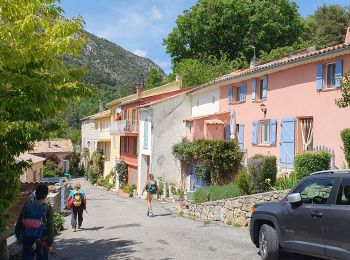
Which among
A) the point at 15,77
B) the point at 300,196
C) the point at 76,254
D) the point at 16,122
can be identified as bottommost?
the point at 76,254

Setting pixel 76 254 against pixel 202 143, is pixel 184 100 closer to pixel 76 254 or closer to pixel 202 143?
A: pixel 202 143

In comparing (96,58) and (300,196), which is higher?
(96,58)

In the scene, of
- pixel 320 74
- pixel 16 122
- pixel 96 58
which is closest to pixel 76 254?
pixel 16 122

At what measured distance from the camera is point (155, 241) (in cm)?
1250

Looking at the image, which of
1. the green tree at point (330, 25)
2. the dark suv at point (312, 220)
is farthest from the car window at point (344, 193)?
the green tree at point (330, 25)

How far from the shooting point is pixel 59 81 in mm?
7613

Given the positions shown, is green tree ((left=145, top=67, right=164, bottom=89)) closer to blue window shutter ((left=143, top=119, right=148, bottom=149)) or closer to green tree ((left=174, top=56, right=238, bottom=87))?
green tree ((left=174, top=56, right=238, bottom=87))

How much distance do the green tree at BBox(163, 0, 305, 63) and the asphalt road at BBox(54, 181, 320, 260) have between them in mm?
35415

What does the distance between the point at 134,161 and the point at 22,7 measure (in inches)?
1236

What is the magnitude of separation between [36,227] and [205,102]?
23361mm

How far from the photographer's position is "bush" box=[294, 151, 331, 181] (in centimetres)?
1533

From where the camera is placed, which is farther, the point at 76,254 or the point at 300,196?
the point at 76,254

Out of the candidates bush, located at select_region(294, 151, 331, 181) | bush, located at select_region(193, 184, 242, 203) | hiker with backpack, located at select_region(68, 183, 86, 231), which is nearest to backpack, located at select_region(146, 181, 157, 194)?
bush, located at select_region(193, 184, 242, 203)

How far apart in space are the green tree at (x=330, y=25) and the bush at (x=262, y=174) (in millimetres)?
31653
